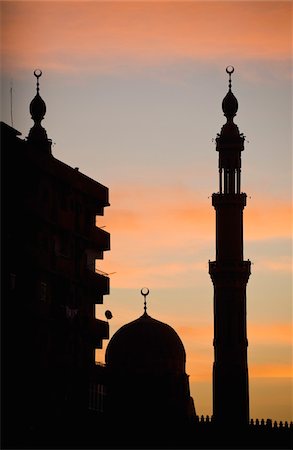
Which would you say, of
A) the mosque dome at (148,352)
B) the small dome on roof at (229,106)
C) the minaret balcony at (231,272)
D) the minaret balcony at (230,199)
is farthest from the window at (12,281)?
the small dome on roof at (229,106)

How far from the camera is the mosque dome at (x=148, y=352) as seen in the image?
269ft

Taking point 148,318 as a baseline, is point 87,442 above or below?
below

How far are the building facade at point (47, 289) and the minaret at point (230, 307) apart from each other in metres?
14.6

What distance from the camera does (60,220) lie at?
2515 inches

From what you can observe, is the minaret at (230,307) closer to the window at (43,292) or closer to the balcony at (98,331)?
the balcony at (98,331)

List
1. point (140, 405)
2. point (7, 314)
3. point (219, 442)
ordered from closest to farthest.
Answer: point (7, 314) < point (219, 442) < point (140, 405)

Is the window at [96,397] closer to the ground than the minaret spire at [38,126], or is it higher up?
closer to the ground

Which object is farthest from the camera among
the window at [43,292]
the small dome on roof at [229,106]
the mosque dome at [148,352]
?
the small dome on roof at [229,106]

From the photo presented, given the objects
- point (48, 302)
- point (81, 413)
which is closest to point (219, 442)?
point (81, 413)

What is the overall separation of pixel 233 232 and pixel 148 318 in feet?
23.0

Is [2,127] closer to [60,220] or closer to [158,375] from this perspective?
[60,220]

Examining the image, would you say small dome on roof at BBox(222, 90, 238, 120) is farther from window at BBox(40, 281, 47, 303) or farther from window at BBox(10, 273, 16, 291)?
window at BBox(10, 273, 16, 291)

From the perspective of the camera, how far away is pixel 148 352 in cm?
8212

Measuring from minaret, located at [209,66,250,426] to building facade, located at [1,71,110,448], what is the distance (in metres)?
14.6
